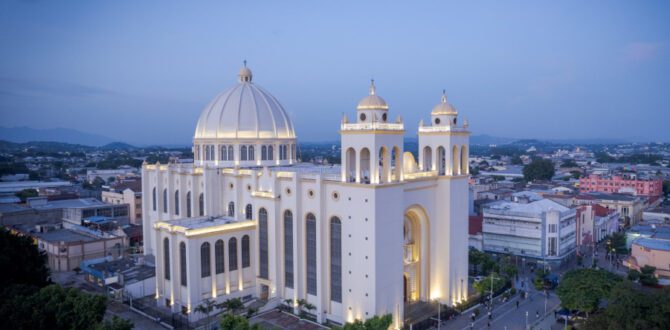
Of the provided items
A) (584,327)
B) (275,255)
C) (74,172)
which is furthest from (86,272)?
(74,172)

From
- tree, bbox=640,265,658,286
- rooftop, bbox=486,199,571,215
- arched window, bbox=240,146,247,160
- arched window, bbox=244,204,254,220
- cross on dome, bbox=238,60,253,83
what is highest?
cross on dome, bbox=238,60,253,83

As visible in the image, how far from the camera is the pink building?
3270 inches

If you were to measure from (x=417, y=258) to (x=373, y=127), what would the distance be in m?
11.6

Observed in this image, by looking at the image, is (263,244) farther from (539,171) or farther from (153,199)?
(539,171)

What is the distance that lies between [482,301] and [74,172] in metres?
125

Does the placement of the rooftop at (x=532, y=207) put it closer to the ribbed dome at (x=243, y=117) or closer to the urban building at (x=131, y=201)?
the ribbed dome at (x=243, y=117)

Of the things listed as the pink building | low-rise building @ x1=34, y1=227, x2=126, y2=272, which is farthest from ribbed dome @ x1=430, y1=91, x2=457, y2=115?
the pink building

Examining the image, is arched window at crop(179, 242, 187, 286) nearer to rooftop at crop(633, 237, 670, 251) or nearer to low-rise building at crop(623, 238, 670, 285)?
low-rise building at crop(623, 238, 670, 285)

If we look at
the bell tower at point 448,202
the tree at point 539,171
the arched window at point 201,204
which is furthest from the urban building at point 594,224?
the tree at point 539,171

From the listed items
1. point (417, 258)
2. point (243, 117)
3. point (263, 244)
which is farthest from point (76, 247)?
point (417, 258)

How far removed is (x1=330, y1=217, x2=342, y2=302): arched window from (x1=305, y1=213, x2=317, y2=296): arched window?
159cm

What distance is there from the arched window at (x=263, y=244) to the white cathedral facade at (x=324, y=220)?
11 cm

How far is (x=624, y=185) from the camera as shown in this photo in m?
84.9

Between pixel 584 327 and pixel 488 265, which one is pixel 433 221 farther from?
pixel 584 327
